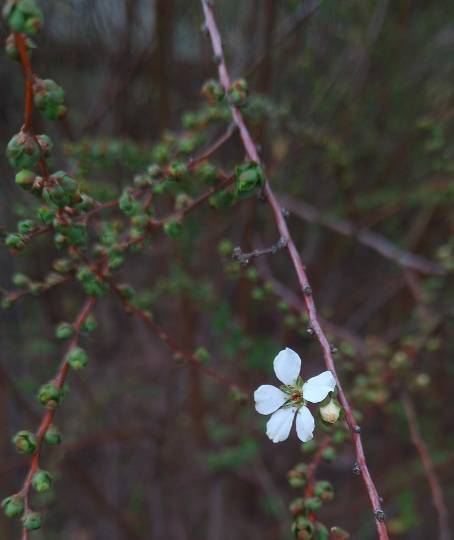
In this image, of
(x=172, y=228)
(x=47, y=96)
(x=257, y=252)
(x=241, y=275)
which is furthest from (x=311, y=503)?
(x=241, y=275)

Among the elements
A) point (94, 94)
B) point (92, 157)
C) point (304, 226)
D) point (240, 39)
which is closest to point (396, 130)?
point (304, 226)

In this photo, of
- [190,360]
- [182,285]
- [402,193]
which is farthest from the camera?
[402,193]

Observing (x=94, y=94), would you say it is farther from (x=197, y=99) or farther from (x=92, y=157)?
(x=92, y=157)

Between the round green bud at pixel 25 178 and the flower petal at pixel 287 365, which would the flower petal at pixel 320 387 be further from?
the round green bud at pixel 25 178

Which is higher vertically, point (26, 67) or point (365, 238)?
point (365, 238)

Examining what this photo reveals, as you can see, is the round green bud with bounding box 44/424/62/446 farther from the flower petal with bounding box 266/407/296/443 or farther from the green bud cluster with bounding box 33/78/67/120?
the green bud cluster with bounding box 33/78/67/120

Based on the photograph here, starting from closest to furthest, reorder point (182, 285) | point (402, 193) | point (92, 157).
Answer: point (92, 157)
point (182, 285)
point (402, 193)

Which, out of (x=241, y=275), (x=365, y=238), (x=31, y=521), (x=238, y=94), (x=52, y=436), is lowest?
(x=31, y=521)

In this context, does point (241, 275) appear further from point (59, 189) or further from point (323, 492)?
point (59, 189)
